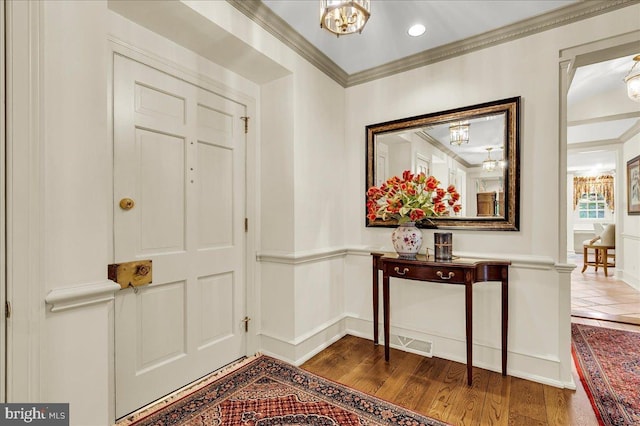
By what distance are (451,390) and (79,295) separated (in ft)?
7.02

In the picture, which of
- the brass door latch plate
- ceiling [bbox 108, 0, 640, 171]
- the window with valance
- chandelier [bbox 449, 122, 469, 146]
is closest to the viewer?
the brass door latch plate

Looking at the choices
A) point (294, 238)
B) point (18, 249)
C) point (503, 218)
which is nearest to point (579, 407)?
point (503, 218)

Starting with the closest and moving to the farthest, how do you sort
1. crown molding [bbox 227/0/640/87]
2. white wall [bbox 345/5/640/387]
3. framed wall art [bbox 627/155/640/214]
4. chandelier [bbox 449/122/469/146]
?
crown molding [bbox 227/0/640/87] < white wall [bbox 345/5/640/387] < chandelier [bbox 449/122/469/146] < framed wall art [bbox 627/155/640/214]

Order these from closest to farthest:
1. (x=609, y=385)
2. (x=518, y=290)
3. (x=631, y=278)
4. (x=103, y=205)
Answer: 1. (x=103, y=205)
2. (x=609, y=385)
3. (x=518, y=290)
4. (x=631, y=278)

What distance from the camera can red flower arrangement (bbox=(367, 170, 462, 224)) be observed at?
2363mm

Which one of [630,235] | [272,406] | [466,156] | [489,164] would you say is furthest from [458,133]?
[630,235]

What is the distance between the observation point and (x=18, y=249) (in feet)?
3.39

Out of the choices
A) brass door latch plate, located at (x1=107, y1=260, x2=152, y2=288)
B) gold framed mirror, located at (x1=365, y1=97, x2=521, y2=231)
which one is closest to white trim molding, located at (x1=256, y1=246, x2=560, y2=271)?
gold framed mirror, located at (x1=365, y1=97, x2=521, y2=231)

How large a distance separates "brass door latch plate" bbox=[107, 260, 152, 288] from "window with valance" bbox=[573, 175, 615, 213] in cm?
1127

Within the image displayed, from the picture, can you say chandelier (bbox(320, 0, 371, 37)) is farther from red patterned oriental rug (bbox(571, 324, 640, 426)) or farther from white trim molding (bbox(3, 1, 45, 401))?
red patterned oriental rug (bbox(571, 324, 640, 426))

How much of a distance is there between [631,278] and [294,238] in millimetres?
5911

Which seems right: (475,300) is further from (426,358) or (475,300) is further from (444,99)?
(444,99)

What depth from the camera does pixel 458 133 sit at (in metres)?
2.52

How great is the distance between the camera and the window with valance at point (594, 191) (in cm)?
880
